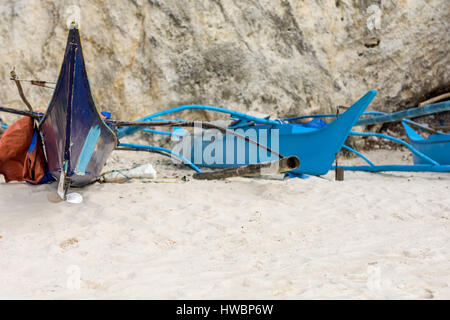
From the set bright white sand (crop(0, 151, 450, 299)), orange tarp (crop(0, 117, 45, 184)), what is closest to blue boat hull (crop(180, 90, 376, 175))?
bright white sand (crop(0, 151, 450, 299))

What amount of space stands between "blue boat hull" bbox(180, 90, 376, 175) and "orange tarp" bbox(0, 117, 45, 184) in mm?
2160

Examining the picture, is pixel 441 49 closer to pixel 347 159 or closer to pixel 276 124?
pixel 347 159

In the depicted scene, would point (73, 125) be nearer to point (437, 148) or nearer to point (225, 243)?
point (225, 243)

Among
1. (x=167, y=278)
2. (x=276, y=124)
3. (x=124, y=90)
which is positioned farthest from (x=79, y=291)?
(x=124, y=90)

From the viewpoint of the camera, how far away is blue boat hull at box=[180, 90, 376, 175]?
3072 mm

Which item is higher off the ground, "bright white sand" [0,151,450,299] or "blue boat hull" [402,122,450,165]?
"blue boat hull" [402,122,450,165]

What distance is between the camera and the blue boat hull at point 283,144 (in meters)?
3.07

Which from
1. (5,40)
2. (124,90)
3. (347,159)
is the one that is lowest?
(347,159)

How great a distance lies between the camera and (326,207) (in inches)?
93.3

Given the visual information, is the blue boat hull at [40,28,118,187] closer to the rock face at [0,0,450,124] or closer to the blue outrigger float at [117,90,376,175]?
the blue outrigger float at [117,90,376,175]

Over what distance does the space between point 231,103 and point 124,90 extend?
2026mm

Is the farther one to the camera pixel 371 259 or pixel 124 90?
pixel 124 90

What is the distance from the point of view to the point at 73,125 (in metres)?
2.14
